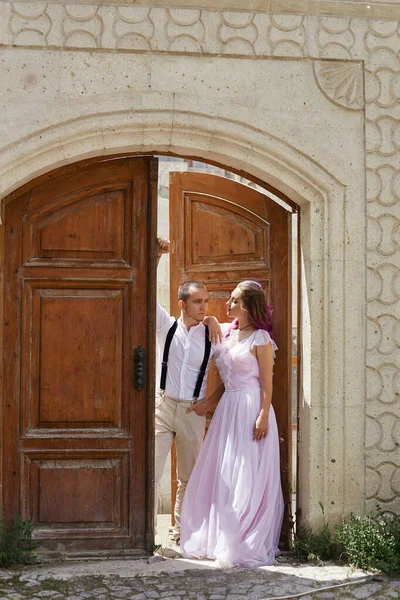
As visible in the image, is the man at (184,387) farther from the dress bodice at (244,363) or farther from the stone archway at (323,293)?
the stone archway at (323,293)

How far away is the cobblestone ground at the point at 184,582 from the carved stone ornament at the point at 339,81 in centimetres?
293

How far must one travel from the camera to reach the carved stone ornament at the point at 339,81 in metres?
5.61

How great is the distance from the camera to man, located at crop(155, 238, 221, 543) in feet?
20.0

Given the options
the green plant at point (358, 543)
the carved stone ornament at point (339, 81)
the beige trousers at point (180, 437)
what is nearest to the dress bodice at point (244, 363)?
the beige trousers at point (180, 437)

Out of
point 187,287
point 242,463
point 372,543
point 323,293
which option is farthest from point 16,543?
point 323,293

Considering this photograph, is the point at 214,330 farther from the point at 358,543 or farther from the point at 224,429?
the point at 358,543

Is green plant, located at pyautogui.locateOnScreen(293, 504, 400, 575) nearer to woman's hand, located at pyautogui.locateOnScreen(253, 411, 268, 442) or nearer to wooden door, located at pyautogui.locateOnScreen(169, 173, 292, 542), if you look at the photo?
wooden door, located at pyautogui.locateOnScreen(169, 173, 292, 542)

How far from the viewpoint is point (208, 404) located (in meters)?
6.09

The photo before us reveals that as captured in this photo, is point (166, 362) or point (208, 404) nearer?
point (208, 404)

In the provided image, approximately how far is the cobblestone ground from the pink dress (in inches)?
6.3

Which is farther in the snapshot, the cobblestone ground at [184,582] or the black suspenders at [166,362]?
the black suspenders at [166,362]

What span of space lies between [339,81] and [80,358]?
2.46 meters

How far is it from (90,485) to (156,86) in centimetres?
260

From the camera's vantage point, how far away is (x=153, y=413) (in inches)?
227
